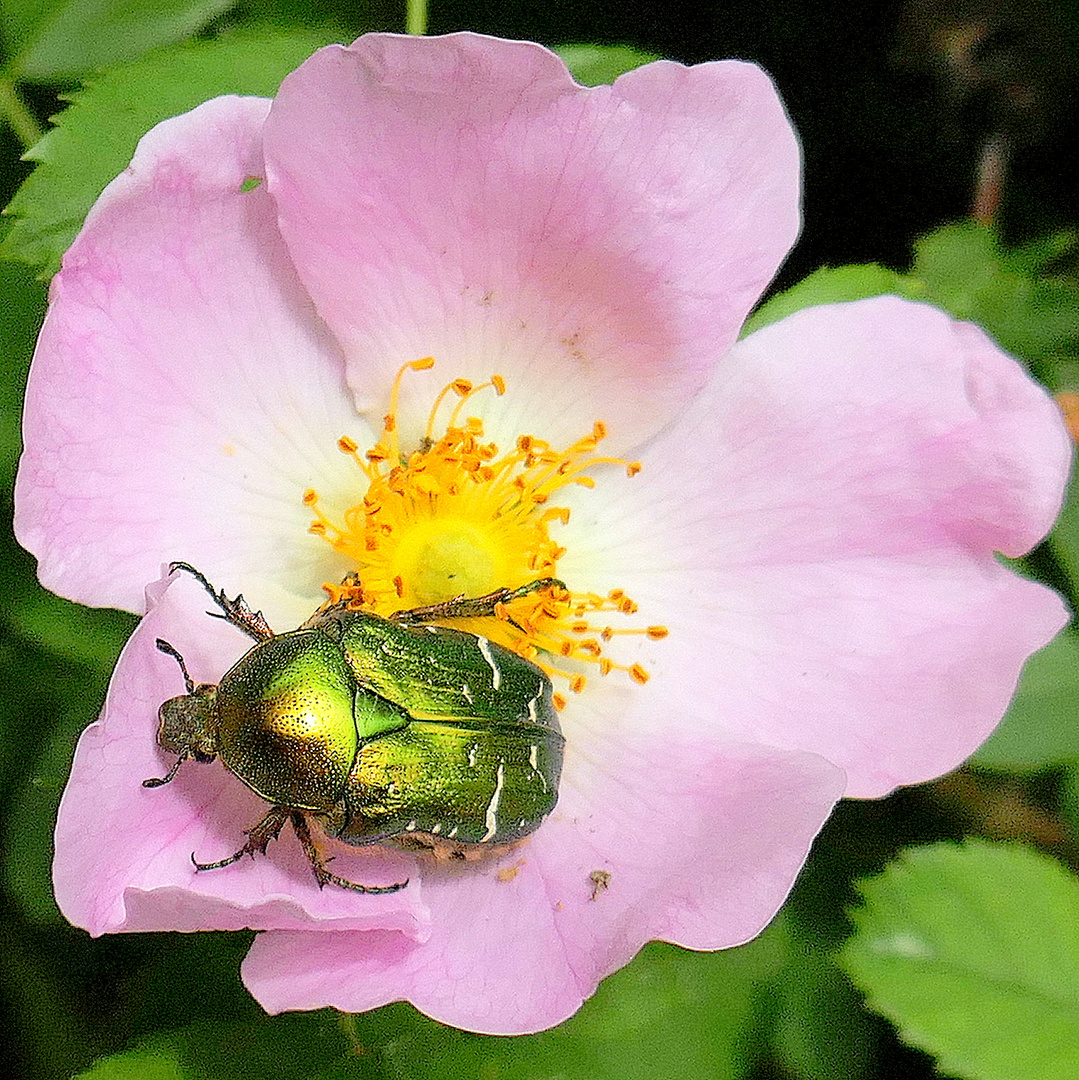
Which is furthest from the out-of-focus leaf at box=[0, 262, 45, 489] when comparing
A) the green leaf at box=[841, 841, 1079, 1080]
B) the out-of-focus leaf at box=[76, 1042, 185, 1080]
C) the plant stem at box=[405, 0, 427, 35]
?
the green leaf at box=[841, 841, 1079, 1080]

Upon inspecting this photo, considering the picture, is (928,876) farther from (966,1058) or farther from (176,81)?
(176,81)

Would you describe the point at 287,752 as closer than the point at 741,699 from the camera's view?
Yes

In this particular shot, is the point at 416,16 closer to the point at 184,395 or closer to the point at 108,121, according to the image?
the point at 108,121

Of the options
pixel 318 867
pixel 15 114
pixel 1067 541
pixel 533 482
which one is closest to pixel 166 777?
pixel 318 867

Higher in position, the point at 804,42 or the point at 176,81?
the point at 176,81

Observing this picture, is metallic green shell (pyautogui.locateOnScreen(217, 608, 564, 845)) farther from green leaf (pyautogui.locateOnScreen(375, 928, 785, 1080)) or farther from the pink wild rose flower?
green leaf (pyautogui.locateOnScreen(375, 928, 785, 1080))

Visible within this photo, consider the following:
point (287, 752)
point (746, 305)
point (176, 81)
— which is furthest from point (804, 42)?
point (287, 752)

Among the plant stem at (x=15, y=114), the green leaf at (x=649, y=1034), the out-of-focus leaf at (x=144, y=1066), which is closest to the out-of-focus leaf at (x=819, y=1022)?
the green leaf at (x=649, y=1034)
